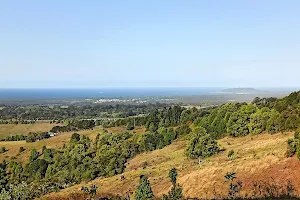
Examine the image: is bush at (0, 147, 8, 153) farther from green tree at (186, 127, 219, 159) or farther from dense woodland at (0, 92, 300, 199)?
green tree at (186, 127, 219, 159)

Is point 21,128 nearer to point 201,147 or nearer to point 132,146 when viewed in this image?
point 132,146

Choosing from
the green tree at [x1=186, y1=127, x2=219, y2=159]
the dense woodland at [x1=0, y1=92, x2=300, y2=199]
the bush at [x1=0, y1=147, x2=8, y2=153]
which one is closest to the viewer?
the green tree at [x1=186, y1=127, x2=219, y2=159]

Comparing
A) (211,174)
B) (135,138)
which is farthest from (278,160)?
(135,138)

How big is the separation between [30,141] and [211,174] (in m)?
112

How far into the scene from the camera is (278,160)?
4038 centimetres

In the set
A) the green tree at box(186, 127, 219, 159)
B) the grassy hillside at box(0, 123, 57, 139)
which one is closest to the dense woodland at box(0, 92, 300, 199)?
the green tree at box(186, 127, 219, 159)

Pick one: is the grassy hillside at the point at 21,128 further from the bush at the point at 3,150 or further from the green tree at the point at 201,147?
the green tree at the point at 201,147

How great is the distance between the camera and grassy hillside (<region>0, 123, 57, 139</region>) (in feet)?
560

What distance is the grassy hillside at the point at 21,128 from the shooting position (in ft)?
560

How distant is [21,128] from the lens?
598 ft

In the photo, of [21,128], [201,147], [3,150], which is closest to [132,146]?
[201,147]

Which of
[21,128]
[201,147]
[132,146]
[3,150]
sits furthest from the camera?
[21,128]

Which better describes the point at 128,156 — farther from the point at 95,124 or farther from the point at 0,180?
the point at 95,124

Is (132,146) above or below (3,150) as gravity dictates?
above
